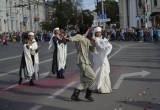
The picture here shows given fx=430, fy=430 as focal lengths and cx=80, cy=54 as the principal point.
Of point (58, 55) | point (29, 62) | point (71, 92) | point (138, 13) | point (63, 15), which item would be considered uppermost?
point (63, 15)

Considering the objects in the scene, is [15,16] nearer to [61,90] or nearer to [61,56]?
[61,56]

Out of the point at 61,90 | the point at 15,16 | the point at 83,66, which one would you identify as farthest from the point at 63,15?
the point at 83,66

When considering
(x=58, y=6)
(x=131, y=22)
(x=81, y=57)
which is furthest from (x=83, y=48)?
(x=131, y=22)

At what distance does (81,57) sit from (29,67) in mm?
3875

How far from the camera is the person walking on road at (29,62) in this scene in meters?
13.6

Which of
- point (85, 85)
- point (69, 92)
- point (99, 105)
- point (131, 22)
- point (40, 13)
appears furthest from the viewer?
point (40, 13)

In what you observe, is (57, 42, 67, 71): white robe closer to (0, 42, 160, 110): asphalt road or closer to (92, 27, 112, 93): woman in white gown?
(0, 42, 160, 110): asphalt road

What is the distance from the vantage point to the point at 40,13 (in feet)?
336

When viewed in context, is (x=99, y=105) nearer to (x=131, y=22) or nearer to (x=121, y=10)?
(x=131, y=22)

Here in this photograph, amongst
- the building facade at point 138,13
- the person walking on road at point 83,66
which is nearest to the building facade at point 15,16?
the building facade at point 138,13

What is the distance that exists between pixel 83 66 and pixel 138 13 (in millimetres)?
73303

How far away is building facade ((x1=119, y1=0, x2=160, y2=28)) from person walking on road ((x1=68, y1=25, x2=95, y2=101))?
54.3 meters

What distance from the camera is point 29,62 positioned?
1361 centimetres

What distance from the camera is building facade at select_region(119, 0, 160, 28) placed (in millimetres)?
76512
